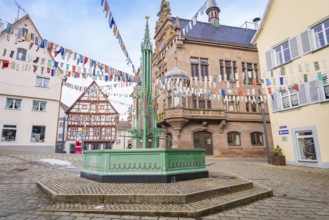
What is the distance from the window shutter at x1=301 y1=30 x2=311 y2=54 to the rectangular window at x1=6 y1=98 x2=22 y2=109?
26032 mm

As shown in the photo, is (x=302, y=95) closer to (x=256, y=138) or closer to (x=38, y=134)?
(x=256, y=138)

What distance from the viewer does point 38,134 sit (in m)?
22.7

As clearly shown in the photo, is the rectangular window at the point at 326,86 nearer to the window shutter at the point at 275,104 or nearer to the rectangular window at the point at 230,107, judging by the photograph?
the window shutter at the point at 275,104

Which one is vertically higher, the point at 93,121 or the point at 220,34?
the point at 220,34

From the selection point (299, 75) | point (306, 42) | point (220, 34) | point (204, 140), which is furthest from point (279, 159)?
point (220, 34)

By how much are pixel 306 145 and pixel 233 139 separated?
9.27m

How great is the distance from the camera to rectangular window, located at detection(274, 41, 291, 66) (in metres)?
15.0

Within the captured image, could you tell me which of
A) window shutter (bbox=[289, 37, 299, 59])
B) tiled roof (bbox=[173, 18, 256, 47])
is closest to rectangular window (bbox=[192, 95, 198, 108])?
tiled roof (bbox=[173, 18, 256, 47])

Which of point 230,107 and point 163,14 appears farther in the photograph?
point 163,14

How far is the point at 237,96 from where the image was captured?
77.7ft

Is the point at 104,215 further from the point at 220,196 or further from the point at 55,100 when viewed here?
the point at 55,100

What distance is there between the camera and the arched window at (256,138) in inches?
921

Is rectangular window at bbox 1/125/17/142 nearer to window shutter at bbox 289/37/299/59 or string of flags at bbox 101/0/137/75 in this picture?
string of flags at bbox 101/0/137/75

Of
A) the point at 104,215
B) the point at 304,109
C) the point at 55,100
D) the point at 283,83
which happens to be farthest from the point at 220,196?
the point at 55,100
